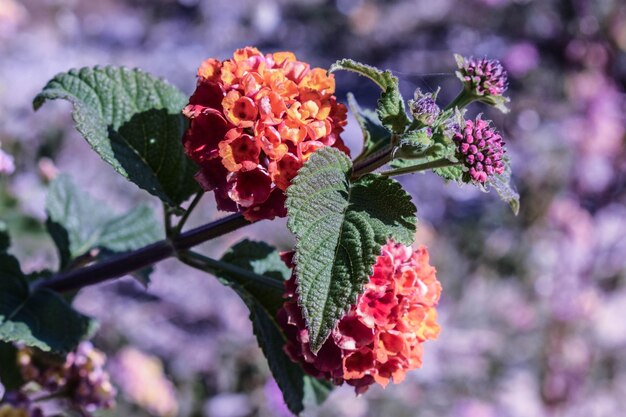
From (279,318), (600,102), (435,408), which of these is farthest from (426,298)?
(600,102)

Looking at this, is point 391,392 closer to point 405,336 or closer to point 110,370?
point 110,370

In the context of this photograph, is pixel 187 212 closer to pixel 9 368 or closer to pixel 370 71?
pixel 370 71

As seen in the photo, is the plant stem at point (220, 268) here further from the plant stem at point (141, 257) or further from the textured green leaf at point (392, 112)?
the textured green leaf at point (392, 112)

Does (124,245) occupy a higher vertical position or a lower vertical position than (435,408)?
higher

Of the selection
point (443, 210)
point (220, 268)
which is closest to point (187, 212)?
point (220, 268)

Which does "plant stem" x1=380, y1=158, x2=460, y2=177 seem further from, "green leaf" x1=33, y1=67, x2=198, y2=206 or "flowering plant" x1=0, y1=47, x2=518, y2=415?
"green leaf" x1=33, y1=67, x2=198, y2=206

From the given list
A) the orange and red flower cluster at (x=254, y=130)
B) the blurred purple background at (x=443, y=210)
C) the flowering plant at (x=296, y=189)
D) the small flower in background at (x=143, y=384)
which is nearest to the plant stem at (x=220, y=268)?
the flowering plant at (x=296, y=189)

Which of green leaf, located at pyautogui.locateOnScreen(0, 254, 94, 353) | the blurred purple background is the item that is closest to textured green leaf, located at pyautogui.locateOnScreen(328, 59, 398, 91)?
green leaf, located at pyautogui.locateOnScreen(0, 254, 94, 353)
